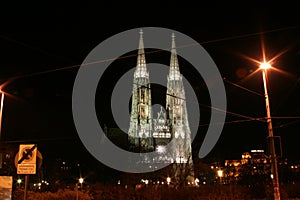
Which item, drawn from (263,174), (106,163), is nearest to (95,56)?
(263,174)

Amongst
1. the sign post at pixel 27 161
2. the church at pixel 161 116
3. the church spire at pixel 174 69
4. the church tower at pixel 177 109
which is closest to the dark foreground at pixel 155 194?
the sign post at pixel 27 161

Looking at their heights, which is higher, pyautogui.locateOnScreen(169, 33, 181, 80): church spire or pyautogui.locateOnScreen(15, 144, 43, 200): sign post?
pyautogui.locateOnScreen(169, 33, 181, 80): church spire

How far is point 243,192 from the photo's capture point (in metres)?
26.0

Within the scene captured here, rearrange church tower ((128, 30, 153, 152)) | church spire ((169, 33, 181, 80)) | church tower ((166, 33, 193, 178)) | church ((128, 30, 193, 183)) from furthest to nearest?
church spire ((169, 33, 181, 80)) → church tower ((166, 33, 193, 178)) → church ((128, 30, 193, 183)) → church tower ((128, 30, 153, 152))

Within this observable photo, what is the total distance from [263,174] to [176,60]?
65.6m

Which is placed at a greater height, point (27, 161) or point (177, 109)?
point (177, 109)

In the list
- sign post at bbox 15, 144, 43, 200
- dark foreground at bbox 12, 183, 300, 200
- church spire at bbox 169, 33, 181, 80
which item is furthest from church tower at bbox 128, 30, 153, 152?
sign post at bbox 15, 144, 43, 200

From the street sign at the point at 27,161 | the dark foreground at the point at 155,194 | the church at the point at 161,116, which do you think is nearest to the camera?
the street sign at the point at 27,161

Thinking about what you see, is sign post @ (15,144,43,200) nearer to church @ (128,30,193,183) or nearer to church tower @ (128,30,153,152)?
church @ (128,30,193,183)

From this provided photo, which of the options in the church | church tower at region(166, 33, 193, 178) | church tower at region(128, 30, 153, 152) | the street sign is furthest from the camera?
church tower at region(166, 33, 193, 178)

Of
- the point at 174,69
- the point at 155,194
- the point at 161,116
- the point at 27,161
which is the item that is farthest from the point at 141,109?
the point at 27,161

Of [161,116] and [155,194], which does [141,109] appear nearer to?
[161,116]

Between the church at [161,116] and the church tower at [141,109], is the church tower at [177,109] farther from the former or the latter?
the church tower at [141,109]

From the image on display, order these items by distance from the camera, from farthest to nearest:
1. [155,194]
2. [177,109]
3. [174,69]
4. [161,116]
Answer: [161,116], [174,69], [177,109], [155,194]
